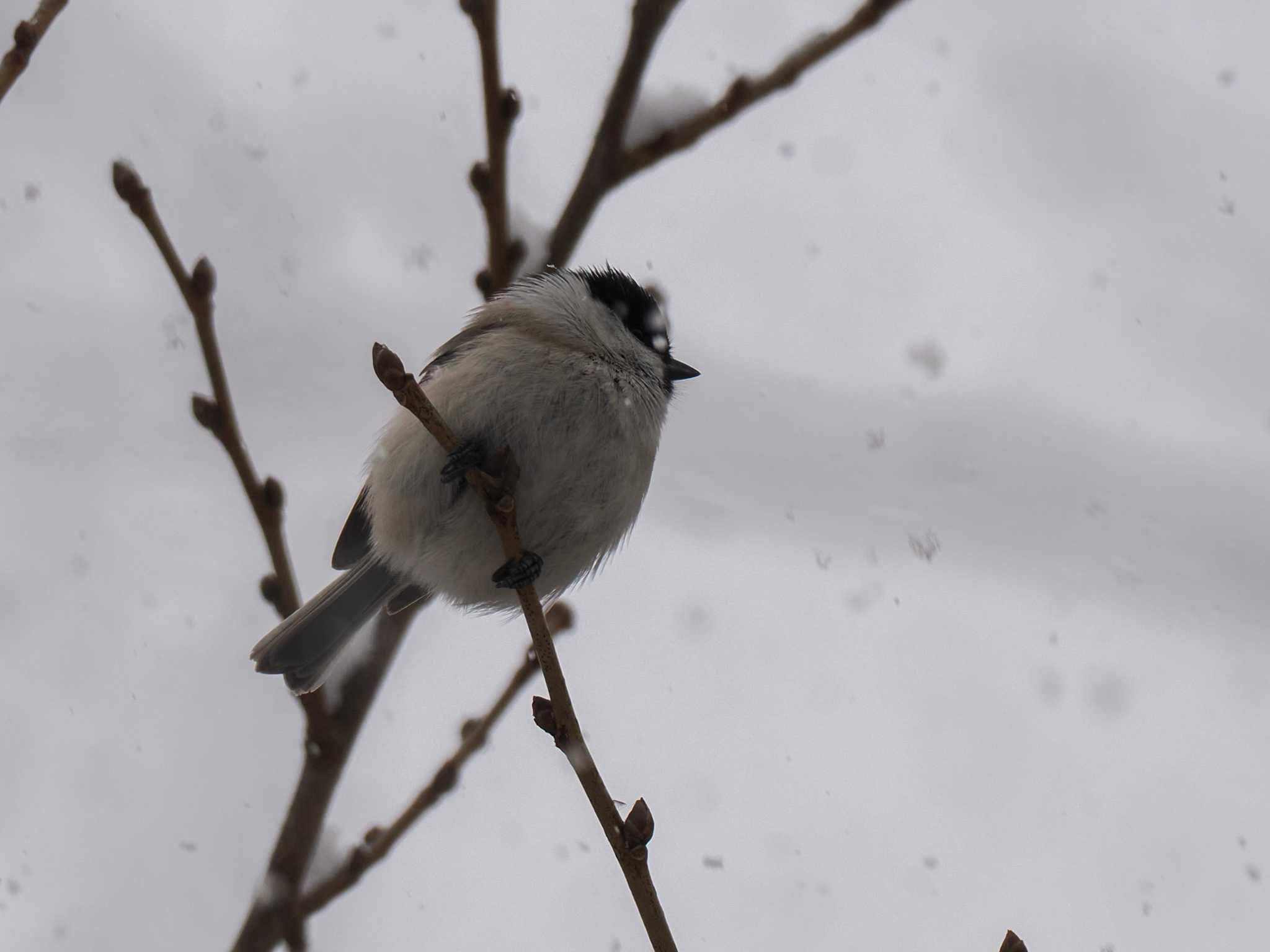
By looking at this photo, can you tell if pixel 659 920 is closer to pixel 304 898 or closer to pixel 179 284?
pixel 304 898

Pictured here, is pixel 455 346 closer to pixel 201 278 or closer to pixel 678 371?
pixel 678 371

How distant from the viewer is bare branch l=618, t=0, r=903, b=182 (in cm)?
200

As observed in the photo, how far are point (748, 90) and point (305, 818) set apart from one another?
1447 millimetres

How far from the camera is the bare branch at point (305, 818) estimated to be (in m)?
1.94

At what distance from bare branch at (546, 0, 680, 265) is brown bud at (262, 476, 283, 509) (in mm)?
646

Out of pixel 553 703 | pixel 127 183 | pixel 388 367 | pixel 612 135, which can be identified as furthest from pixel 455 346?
pixel 553 703

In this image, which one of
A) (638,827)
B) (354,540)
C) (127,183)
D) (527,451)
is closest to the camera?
(638,827)

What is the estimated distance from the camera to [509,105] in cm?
210

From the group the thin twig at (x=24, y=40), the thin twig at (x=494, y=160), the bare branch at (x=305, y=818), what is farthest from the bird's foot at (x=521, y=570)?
the thin twig at (x=24, y=40)

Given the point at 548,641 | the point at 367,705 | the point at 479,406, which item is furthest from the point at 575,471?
the point at 548,641

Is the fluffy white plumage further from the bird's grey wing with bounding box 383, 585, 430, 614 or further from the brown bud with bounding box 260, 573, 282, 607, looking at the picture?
the brown bud with bounding box 260, 573, 282, 607

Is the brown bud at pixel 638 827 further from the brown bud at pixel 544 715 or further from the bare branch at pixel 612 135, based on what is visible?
the bare branch at pixel 612 135

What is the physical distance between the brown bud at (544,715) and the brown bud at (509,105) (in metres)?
1.03

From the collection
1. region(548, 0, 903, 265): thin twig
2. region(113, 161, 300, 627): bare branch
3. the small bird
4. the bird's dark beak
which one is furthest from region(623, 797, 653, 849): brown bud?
the bird's dark beak
